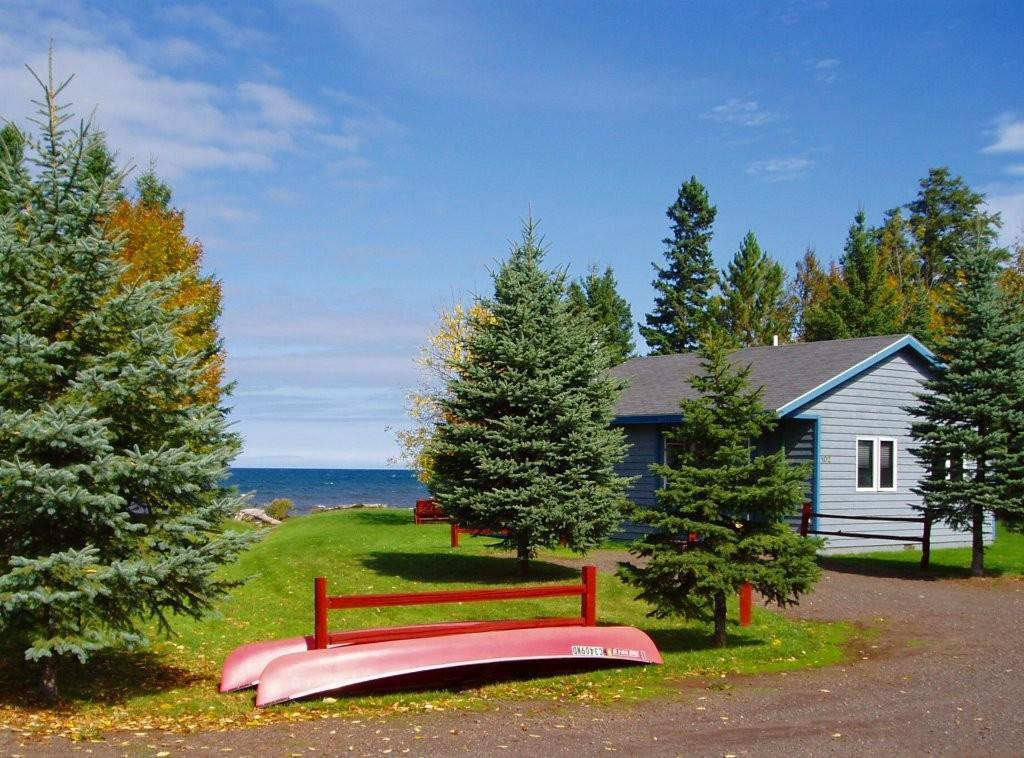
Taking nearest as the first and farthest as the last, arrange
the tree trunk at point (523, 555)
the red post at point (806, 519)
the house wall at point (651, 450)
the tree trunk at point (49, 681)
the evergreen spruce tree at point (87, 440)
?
the evergreen spruce tree at point (87, 440), the tree trunk at point (49, 681), the tree trunk at point (523, 555), the red post at point (806, 519), the house wall at point (651, 450)

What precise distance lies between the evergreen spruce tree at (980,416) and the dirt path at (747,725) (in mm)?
7907

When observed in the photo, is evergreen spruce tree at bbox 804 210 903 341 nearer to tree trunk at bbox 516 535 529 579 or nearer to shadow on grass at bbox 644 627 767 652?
tree trunk at bbox 516 535 529 579

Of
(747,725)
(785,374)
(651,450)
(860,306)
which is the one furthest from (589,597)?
(860,306)

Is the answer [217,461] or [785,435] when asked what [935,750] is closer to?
[217,461]

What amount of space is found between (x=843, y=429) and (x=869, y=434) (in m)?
1.13

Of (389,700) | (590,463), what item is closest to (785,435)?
(590,463)

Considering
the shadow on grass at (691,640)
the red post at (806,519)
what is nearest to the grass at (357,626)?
the shadow on grass at (691,640)

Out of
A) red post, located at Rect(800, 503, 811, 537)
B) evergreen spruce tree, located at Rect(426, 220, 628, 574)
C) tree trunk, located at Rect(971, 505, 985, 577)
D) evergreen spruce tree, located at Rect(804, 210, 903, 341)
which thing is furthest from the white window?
evergreen spruce tree, located at Rect(804, 210, 903, 341)

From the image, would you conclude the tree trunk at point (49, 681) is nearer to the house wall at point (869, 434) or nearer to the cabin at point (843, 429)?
→ the cabin at point (843, 429)

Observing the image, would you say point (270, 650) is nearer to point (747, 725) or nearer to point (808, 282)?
point (747, 725)

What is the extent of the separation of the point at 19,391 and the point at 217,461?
2.02m

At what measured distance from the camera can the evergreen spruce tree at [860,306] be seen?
160 ft

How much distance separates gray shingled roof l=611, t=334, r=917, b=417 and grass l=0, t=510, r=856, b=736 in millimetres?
6819

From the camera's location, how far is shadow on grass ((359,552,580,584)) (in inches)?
738
